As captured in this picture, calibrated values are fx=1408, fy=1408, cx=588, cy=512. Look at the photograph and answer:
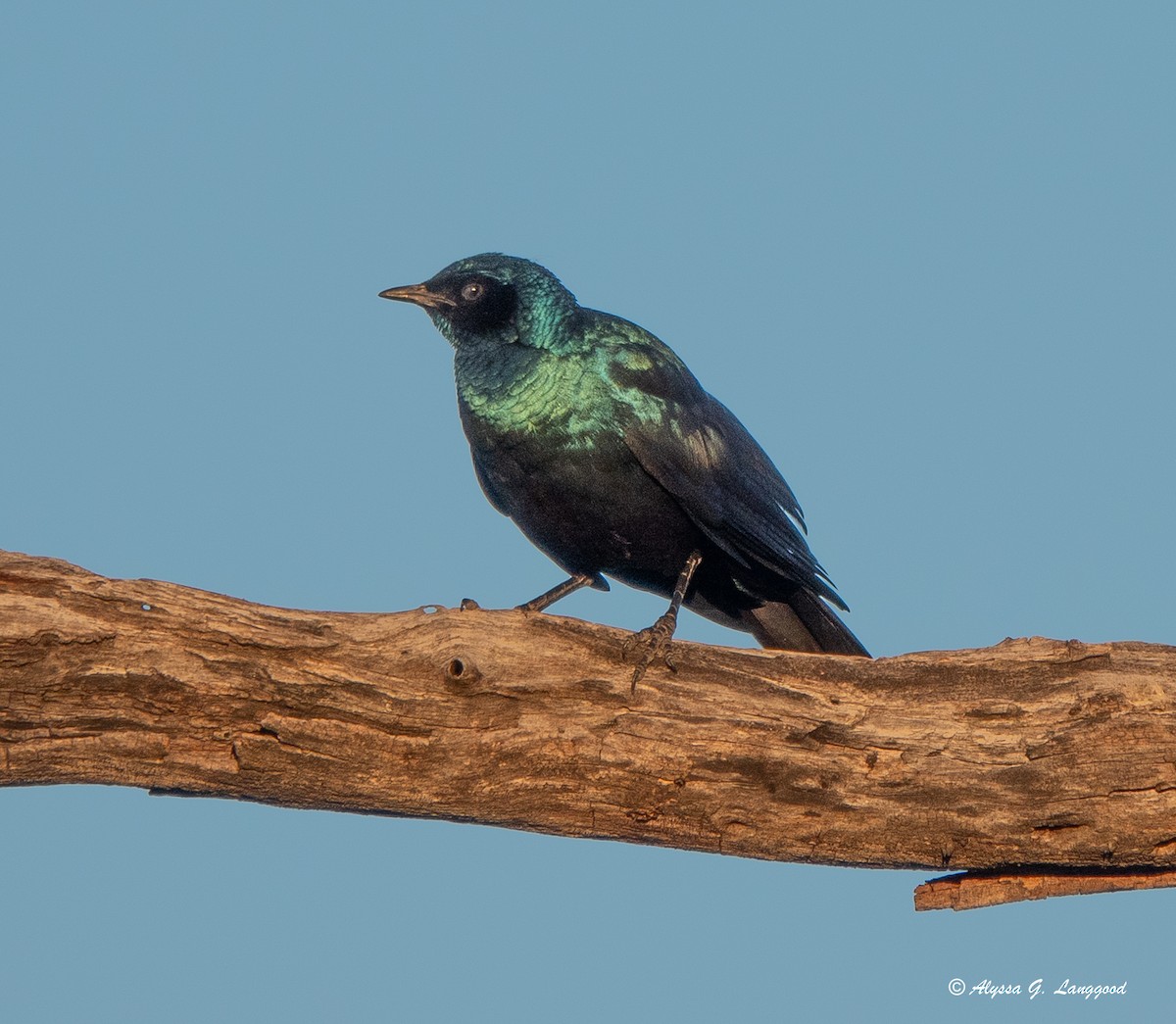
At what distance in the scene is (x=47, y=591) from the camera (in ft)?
16.0

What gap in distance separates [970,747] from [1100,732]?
480 mm

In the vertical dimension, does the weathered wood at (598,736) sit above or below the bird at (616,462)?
below

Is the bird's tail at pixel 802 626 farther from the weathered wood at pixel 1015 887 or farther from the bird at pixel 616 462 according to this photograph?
the weathered wood at pixel 1015 887

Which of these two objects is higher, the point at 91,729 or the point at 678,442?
the point at 678,442

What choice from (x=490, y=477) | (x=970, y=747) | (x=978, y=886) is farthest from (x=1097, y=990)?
(x=490, y=477)

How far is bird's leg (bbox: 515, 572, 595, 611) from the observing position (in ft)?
22.6

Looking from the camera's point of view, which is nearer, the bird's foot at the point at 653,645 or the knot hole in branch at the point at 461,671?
the knot hole in branch at the point at 461,671

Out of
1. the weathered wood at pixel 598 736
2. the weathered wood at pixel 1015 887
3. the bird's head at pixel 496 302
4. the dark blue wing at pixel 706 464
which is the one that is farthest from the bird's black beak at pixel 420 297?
the weathered wood at pixel 1015 887

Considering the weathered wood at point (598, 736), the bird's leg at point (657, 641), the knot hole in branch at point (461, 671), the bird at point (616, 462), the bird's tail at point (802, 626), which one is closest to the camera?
the weathered wood at point (598, 736)

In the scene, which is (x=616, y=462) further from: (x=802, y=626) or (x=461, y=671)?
(x=461, y=671)

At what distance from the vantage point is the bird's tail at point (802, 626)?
684 centimetres

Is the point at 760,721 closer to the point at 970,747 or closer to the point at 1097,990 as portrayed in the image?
the point at 970,747

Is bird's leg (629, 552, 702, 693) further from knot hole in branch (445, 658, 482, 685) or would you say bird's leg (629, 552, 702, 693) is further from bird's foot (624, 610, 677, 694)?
knot hole in branch (445, 658, 482, 685)

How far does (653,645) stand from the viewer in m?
5.52
